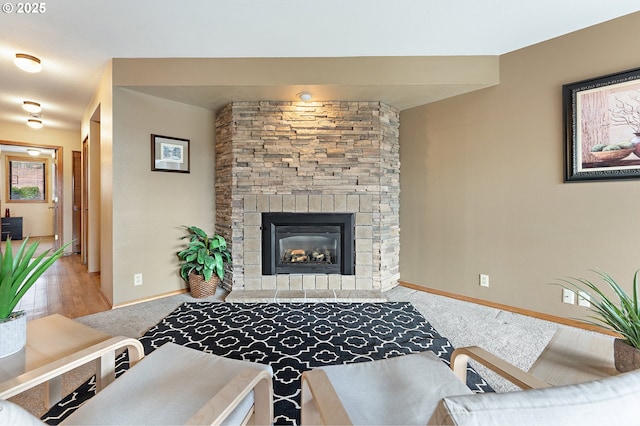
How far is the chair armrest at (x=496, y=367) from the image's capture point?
906 millimetres

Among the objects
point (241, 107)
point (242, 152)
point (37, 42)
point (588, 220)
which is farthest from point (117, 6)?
point (588, 220)

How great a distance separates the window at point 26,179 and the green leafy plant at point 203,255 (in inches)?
287

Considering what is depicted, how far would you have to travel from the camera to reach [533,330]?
234 centimetres

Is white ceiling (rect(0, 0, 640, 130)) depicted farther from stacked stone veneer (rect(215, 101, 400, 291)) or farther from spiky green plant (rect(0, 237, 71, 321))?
spiky green plant (rect(0, 237, 71, 321))

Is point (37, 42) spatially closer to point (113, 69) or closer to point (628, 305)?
point (113, 69)

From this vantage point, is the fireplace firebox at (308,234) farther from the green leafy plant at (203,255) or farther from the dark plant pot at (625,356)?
the dark plant pot at (625,356)

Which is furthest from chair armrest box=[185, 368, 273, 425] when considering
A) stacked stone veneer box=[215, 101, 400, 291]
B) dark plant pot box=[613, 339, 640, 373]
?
stacked stone veneer box=[215, 101, 400, 291]

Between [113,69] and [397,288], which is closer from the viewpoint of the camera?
[113,69]

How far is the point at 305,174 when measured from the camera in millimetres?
3232

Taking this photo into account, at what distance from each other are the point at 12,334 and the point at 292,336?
1.56 meters

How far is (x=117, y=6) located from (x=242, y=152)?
1.55 metres

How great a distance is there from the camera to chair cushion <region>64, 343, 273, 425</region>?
0.86 meters

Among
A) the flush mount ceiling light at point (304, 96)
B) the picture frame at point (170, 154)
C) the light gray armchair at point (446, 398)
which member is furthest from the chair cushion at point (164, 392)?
the flush mount ceiling light at point (304, 96)

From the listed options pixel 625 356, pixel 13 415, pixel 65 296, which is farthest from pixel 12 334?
pixel 65 296
